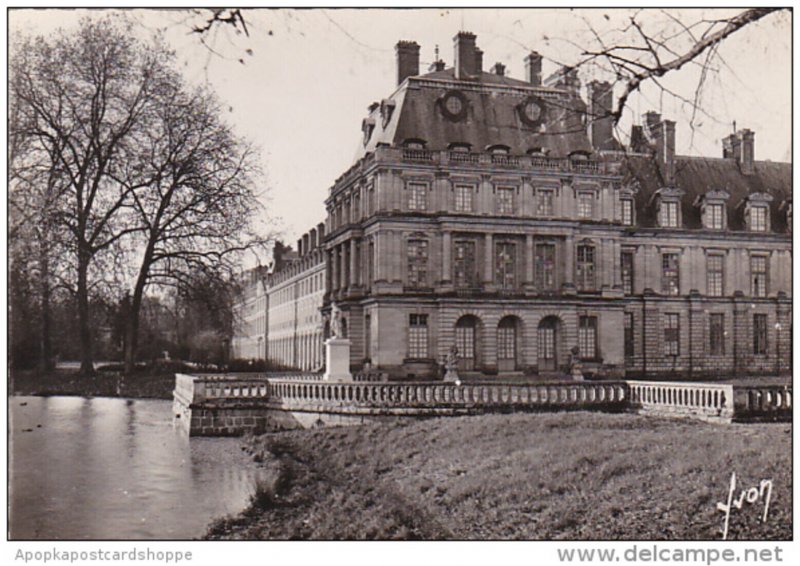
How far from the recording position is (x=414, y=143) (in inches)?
1542

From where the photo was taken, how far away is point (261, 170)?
18.2 metres

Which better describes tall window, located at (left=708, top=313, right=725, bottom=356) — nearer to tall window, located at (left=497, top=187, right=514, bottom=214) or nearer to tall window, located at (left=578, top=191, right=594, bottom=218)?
tall window, located at (left=578, top=191, right=594, bottom=218)

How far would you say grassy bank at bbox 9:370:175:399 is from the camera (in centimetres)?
1338

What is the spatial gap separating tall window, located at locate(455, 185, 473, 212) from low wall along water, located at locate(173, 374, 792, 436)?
59.0 ft

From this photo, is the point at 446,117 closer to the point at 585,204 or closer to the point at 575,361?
the point at 585,204

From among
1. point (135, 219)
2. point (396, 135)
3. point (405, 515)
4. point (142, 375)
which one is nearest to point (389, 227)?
point (396, 135)

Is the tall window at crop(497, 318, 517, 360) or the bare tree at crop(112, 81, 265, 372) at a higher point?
the bare tree at crop(112, 81, 265, 372)

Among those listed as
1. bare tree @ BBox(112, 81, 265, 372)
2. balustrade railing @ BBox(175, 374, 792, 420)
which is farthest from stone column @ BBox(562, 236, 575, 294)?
bare tree @ BBox(112, 81, 265, 372)

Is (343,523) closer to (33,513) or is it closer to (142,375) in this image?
(33,513)

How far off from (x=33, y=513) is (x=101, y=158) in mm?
6100

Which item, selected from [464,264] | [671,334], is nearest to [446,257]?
[464,264]

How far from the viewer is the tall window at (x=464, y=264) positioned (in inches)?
1558

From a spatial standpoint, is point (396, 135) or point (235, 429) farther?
point (396, 135)

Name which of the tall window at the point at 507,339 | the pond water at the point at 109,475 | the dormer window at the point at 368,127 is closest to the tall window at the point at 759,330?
the tall window at the point at 507,339
